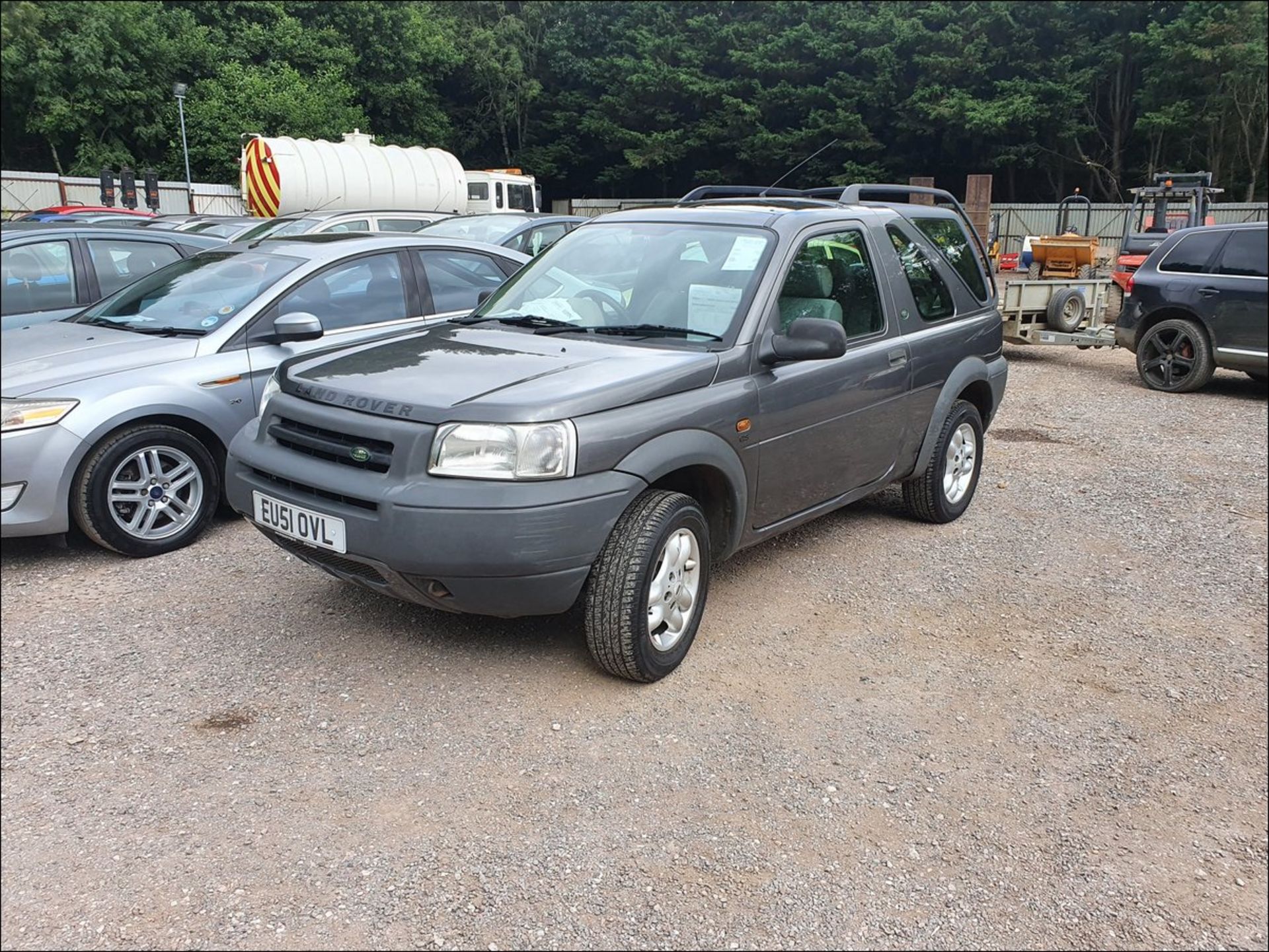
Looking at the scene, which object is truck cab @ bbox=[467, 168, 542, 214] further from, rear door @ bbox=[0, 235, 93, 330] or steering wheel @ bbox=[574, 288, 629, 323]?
steering wheel @ bbox=[574, 288, 629, 323]

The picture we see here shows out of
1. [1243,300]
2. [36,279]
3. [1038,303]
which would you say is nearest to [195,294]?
[36,279]

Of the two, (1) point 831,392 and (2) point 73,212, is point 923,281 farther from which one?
(2) point 73,212

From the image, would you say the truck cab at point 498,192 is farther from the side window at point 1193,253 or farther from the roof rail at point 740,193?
the side window at point 1193,253

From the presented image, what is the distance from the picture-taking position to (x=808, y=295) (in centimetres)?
407

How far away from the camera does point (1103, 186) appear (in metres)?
3.07

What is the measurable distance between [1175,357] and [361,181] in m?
19.3

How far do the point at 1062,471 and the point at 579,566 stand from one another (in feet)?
5.75

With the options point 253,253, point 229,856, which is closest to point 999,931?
point 229,856

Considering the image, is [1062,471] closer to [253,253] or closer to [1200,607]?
[1200,607]

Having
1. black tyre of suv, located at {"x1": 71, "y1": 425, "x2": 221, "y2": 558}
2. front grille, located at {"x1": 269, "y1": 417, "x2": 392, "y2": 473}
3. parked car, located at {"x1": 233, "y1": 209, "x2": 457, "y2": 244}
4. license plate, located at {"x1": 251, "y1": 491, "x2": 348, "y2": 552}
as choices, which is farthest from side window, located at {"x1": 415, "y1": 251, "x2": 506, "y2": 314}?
parked car, located at {"x1": 233, "y1": 209, "x2": 457, "y2": 244}

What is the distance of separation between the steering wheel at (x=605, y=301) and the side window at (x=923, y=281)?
1480 millimetres

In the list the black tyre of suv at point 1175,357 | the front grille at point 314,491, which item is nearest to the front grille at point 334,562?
the front grille at point 314,491

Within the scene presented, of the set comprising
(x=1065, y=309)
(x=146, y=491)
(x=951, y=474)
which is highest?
(x=146, y=491)

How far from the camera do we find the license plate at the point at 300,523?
3053mm
